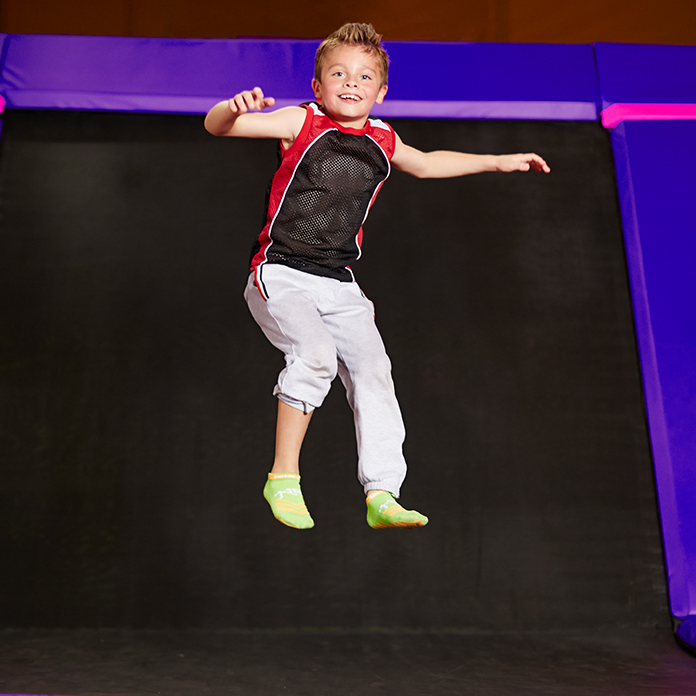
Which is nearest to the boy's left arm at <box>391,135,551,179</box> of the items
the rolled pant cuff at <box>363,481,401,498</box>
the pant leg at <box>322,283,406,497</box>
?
the pant leg at <box>322,283,406,497</box>

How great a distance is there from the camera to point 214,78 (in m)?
2.75

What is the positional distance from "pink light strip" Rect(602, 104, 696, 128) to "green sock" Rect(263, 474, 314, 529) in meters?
2.18

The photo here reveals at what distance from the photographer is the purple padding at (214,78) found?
9.00 ft

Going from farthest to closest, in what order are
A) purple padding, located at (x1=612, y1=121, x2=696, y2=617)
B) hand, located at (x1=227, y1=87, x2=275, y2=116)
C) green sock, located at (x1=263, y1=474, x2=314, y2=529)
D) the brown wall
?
1. the brown wall
2. purple padding, located at (x1=612, y1=121, x2=696, y2=617)
3. green sock, located at (x1=263, y1=474, x2=314, y2=529)
4. hand, located at (x1=227, y1=87, x2=275, y2=116)

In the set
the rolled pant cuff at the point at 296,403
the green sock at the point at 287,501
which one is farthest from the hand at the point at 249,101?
the green sock at the point at 287,501

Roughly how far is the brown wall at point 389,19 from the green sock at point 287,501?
3098 mm

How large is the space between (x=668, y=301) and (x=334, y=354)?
1.69 metres

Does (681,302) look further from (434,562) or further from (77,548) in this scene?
(77,548)

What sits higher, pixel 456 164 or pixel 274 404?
pixel 456 164

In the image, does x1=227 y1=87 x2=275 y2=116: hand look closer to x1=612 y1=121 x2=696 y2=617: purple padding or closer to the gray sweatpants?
the gray sweatpants

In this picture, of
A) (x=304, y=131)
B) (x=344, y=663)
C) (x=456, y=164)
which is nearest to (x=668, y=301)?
(x=456, y=164)

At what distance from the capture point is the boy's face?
175 centimetres

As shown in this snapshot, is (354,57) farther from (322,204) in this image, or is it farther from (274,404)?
(274,404)

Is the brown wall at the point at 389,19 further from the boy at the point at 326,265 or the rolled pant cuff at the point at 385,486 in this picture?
the rolled pant cuff at the point at 385,486
